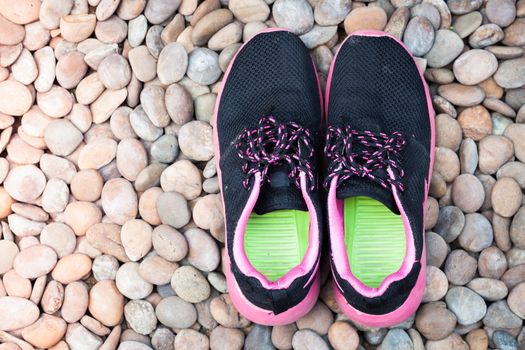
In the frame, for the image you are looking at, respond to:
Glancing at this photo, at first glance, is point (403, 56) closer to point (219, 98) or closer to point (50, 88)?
point (219, 98)

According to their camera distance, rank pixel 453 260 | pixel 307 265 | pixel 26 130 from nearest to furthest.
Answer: pixel 307 265
pixel 453 260
pixel 26 130

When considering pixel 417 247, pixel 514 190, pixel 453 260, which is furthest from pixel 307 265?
pixel 514 190

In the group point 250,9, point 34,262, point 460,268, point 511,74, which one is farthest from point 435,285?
point 34,262

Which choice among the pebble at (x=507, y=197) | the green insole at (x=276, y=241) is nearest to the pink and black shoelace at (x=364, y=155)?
the green insole at (x=276, y=241)

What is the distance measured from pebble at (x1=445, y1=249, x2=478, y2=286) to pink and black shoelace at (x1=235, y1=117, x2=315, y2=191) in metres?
0.31

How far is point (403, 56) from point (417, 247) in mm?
389

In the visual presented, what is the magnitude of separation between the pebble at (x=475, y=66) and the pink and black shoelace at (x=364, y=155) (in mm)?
202

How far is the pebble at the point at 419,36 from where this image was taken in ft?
4.05

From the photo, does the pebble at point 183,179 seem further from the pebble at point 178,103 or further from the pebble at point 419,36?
the pebble at point 419,36

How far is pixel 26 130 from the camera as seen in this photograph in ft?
4.25

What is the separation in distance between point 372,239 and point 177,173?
0.39 m

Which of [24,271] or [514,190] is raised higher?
[514,190]

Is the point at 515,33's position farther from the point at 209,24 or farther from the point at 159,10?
the point at 159,10

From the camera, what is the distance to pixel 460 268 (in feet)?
3.83
